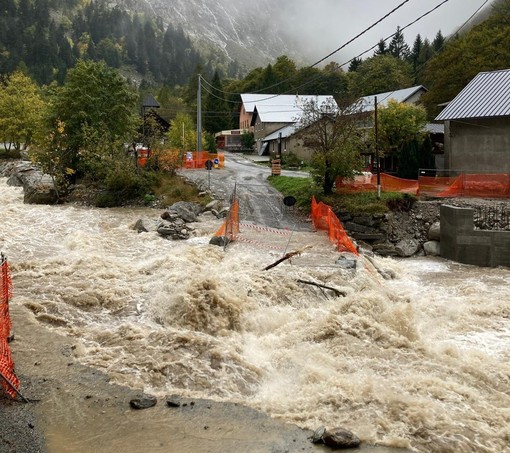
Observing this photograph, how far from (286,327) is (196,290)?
8.24ft

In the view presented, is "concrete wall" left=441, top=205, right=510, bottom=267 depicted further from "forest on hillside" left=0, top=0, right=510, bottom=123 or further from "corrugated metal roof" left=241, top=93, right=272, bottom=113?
"corrugated metal roof" left=241, top=93, right=272, bottom=113

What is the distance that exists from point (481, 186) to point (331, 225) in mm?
9742

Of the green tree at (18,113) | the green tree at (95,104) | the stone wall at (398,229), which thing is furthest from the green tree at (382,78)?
the stone wall at (398,229)

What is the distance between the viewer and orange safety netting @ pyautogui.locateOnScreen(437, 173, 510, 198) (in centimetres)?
2506

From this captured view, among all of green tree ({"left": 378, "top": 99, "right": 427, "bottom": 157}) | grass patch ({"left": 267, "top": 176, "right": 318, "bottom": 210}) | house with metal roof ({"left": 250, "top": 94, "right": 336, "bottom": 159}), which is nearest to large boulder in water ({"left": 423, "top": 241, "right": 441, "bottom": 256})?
grass patch ({"left": 267, "top": 176, "right": 318, "bottom": 210})

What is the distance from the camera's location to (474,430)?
25.1 feet

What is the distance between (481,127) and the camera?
29.2 m

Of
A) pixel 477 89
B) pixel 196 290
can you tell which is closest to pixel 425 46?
pixel 477 89

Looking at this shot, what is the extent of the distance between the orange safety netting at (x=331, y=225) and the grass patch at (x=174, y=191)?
6634mm

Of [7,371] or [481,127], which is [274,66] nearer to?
[481,127]

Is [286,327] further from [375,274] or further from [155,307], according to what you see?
[375,274]

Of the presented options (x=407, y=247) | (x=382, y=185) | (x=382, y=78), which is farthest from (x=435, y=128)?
(x=382, y=78)

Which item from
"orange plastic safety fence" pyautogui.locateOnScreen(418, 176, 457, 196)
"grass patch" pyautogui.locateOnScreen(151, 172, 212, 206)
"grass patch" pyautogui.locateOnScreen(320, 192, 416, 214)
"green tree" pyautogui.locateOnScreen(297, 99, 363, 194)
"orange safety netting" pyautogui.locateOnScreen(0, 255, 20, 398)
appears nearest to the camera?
"orange safety netting" pyautogui.locateOnScreen(0, 255, 20, 398)

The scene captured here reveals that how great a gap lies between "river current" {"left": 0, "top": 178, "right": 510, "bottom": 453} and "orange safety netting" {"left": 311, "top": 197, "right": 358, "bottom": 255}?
65cm
